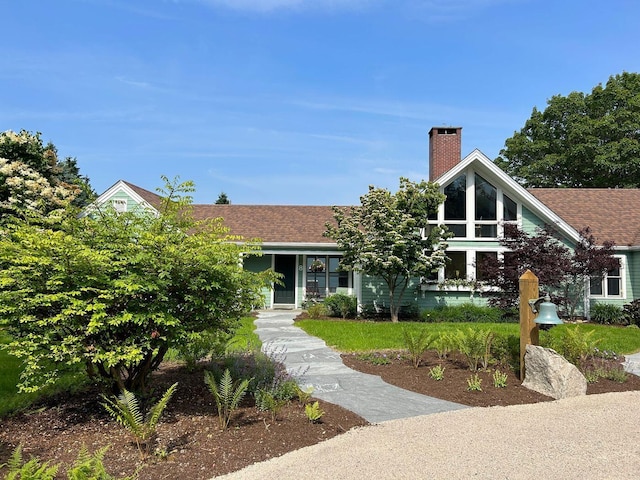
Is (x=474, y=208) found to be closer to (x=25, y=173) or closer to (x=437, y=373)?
(x=437, y=373)

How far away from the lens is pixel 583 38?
9625 mm

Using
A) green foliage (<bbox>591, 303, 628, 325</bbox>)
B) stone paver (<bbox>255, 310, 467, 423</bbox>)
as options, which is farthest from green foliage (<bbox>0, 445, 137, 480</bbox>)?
green foliage (<bbox>591, 303, 628, 325</bbox>)

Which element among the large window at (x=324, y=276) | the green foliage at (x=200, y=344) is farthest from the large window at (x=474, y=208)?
the green foliage at (x=200, y=344)

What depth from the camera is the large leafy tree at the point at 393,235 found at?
14.9 metres

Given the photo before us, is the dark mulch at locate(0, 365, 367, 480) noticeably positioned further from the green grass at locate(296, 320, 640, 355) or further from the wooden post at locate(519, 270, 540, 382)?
the green grass at locate(296, 320, 640, 355)

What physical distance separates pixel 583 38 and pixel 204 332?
31.2 feet

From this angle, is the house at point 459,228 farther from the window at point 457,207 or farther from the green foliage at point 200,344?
the green foliage at point 200,344

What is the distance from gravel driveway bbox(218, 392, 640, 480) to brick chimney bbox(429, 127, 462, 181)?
15927 mm

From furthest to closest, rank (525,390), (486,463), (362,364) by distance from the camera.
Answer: (362,364) → (525,390) → (486,463)

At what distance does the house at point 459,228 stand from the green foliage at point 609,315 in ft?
3.89

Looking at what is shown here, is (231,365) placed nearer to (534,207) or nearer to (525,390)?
(525,390)

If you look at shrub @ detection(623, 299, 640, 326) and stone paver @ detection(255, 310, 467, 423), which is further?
shrub @ detection(623, 299, 640, 326)

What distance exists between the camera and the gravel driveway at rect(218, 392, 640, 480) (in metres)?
3.73

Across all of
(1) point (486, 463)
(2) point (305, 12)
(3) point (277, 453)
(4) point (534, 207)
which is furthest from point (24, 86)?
(4) point (534, 207)
